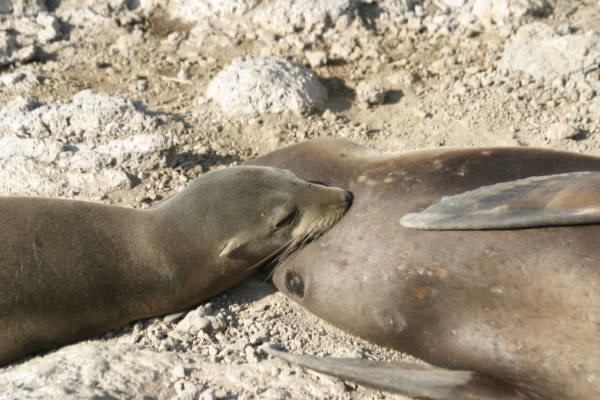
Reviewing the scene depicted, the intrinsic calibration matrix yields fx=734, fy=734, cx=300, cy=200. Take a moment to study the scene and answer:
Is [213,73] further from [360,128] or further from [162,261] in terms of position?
[162,261]

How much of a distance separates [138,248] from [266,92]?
7.15 feet

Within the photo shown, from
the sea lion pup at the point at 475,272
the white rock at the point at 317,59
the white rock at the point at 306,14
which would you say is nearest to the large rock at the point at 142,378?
the sea lion pup at the point at 475,272

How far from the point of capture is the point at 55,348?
3477 millimetres

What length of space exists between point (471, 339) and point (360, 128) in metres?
2.58

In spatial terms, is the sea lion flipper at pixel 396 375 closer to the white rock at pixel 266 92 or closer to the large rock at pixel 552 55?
the white rock at pixel 266 92

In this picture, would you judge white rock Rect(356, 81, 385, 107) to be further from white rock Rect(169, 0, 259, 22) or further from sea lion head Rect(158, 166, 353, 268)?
sea lion head Rect(158, 166, 353, 268)

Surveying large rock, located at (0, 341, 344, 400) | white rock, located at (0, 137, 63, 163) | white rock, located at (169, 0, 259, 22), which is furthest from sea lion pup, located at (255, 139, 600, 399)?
white rock, located at (169, 0, 259, 22)

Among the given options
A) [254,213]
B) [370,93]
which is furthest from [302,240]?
[370,93]

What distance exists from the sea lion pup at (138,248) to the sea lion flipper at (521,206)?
2.06 feet

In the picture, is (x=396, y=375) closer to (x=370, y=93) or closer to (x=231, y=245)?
(x=231, y=245)

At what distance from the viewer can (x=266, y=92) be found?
17.9 feet

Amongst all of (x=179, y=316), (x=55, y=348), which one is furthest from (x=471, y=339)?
(x=55, y=348)

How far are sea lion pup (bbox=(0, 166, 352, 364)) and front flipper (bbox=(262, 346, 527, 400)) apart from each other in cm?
80

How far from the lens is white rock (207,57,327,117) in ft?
17.9
